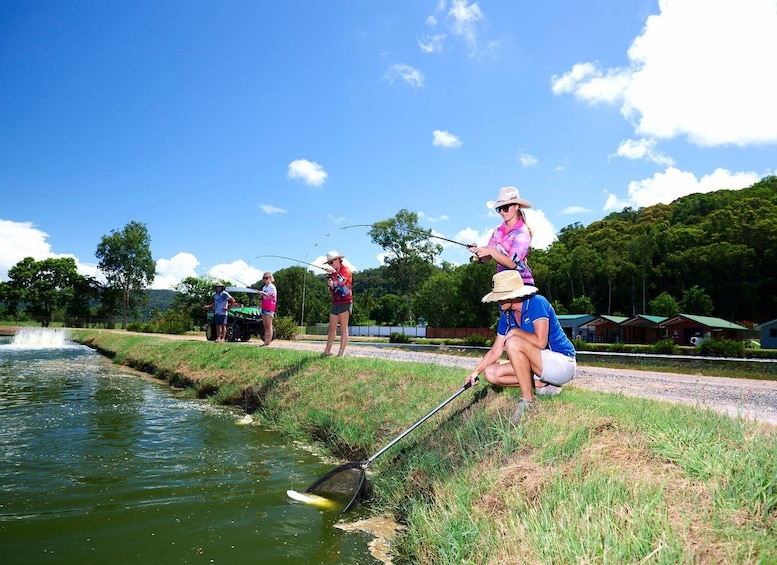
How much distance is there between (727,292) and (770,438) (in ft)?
266

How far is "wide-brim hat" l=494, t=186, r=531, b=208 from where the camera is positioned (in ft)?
15.7

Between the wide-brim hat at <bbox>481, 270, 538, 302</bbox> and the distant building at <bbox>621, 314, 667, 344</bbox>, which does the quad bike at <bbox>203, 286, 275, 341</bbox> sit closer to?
the wide-brim hat at <bbox>481, 270, 538, 302</bbox>

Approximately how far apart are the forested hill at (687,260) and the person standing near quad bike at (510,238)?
68112 mm

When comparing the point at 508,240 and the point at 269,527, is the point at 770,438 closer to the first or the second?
the point at 508,240

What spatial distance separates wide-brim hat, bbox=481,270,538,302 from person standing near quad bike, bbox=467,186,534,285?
6 cm

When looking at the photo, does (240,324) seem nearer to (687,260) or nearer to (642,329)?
(642,329)

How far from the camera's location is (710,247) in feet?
238

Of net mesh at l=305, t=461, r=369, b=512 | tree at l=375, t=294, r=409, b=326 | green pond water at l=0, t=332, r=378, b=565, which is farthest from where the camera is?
tree at l=375, t=294, r=409, b=326

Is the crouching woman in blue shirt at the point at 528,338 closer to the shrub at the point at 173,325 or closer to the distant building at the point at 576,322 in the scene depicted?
the shrub at the point at 173,325

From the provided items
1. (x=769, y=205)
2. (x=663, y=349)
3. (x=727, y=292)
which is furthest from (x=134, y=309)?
(x=769, y=205)

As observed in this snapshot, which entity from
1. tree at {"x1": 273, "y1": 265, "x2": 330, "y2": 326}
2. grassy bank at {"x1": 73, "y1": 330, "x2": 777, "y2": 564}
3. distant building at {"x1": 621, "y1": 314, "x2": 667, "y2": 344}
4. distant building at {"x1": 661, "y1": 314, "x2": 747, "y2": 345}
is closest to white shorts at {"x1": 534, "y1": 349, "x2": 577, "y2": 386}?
grassy bank at {"x1": 73, "y1": 330, "x2": 777, "y2": 564}

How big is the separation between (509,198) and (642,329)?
65.3 m

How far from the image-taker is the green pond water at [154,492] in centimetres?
405

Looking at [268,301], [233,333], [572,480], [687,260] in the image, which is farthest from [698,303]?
[572,480]
